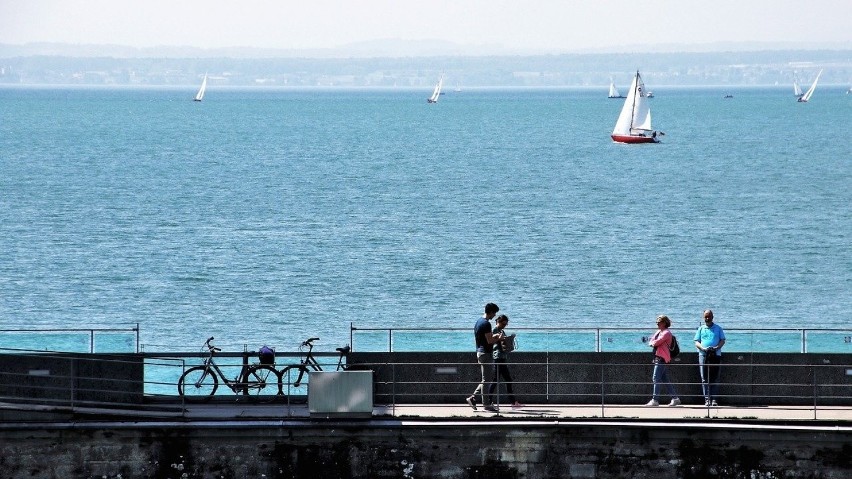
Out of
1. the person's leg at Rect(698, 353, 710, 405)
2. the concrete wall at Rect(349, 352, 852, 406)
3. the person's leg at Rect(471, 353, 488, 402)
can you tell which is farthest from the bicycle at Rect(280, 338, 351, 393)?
the person's leg at Rect(698, 353, 710, 405)

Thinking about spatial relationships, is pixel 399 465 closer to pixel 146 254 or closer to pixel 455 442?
pixel 455 442

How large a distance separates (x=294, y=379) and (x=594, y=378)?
450 cm

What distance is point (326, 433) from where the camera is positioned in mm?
18453

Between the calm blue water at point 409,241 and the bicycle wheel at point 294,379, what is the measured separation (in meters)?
5.13

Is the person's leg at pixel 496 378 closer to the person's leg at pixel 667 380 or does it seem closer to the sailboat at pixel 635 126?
the person's leg at pixel 667 380

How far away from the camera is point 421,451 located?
1844 cm

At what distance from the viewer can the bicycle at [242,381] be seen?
20422 mm

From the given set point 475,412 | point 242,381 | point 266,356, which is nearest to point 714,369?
point 475,412

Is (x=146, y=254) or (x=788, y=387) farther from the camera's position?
(x=146, y=254)

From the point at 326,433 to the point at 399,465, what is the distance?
1015mm

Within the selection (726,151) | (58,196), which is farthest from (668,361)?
(726,151)

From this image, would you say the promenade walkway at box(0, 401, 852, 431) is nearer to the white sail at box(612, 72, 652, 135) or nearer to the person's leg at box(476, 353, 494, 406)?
the person's leg at box(476, 353, 494, 406)

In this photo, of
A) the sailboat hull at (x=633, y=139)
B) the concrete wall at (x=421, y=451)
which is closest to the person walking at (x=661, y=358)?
the concrete wall at (x=421, y=451)

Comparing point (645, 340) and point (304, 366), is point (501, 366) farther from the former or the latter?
point (645, 340)
